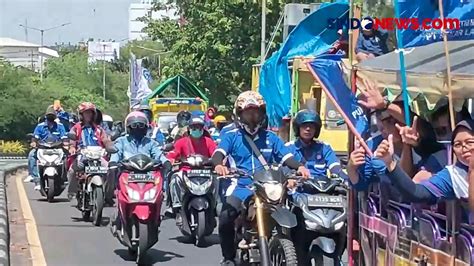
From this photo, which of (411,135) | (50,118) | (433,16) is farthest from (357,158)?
(50,118)

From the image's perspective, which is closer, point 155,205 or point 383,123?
point 383,123

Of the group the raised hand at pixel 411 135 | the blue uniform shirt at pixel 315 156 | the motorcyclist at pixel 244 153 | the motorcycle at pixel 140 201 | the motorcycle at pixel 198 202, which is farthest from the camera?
the motorcycle at pixel 198 202

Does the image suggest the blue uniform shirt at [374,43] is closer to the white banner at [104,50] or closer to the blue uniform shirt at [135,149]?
the blue uniform shirt at [135,149]

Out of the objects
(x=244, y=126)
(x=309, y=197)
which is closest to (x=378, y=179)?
(x=309, y=197)

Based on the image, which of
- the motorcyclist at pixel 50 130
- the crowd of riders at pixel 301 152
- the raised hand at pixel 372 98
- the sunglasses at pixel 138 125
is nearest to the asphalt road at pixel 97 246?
the crowd of riders at pixel 301 152

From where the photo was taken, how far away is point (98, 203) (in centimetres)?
1366

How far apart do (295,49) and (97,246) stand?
5889 millimetres

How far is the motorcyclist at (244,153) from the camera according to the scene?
27.9 ft

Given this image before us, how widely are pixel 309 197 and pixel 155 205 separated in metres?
2.49

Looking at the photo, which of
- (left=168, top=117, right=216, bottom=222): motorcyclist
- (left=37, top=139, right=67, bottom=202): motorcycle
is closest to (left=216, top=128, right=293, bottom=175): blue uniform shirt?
(left=168, top=117, right=216, bottom=222): motorcyclist

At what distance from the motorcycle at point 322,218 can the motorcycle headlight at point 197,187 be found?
3.77 m

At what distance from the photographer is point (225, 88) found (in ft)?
106

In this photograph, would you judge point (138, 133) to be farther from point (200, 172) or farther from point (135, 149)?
point (200, 172)

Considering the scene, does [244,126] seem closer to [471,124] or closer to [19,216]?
[471,124]
